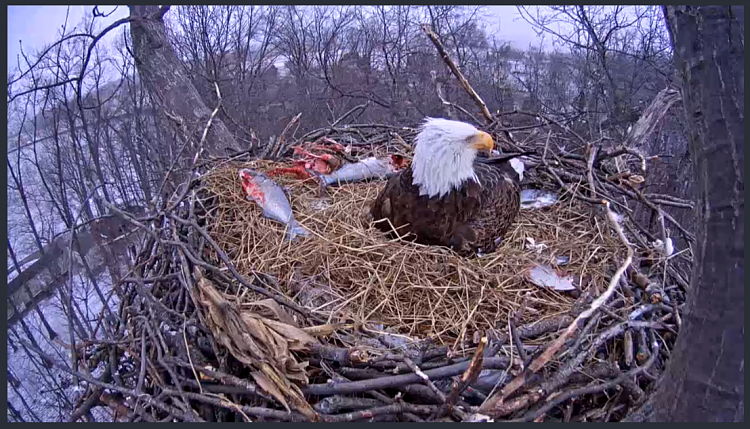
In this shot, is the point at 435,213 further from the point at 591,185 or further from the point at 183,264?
the point at 183,264

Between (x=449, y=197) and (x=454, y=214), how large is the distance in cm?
10

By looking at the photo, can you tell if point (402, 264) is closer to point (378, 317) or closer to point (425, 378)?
point (378, 317)

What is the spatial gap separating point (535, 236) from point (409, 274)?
0.93m

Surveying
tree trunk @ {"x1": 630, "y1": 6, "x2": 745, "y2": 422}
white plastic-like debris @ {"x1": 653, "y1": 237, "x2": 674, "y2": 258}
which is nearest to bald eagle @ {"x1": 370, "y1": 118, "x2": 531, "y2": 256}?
white plastic-like debris @ {"x1": 653, "y1": 237, "x2": 674, "y2": 258}

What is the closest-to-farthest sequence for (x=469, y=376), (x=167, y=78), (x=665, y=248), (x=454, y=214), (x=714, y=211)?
(x=714, y=211), (x=469, y=376), (x=665, y=248), (x=454, y=214), (x=167, y=78)

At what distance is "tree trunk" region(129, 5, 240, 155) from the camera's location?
12.9ft

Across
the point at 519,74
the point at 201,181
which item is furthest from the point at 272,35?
the point at 201,181

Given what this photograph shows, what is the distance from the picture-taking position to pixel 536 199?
3164mm

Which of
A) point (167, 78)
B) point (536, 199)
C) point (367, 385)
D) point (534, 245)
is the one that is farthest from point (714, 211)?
point (167, 78)

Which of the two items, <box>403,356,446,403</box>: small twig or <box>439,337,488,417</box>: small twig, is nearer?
<box>439,337,488,417</box>: small twig

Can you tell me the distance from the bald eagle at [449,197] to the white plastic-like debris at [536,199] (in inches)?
16.7

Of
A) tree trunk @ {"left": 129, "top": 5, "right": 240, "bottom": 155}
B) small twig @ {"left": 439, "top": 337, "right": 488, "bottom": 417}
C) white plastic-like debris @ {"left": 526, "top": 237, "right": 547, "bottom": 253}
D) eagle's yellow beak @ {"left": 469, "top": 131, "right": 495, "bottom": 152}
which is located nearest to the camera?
small twig @ {"left": 439, "top": 337, "right": 488, "bottom": 417}

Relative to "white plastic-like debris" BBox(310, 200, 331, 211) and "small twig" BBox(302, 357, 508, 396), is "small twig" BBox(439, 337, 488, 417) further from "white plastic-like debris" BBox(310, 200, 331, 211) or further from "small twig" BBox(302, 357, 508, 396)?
"white plastic-like debris" BBox(310, 200, 331, 211)

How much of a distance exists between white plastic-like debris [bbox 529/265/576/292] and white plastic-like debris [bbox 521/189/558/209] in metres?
0.74
